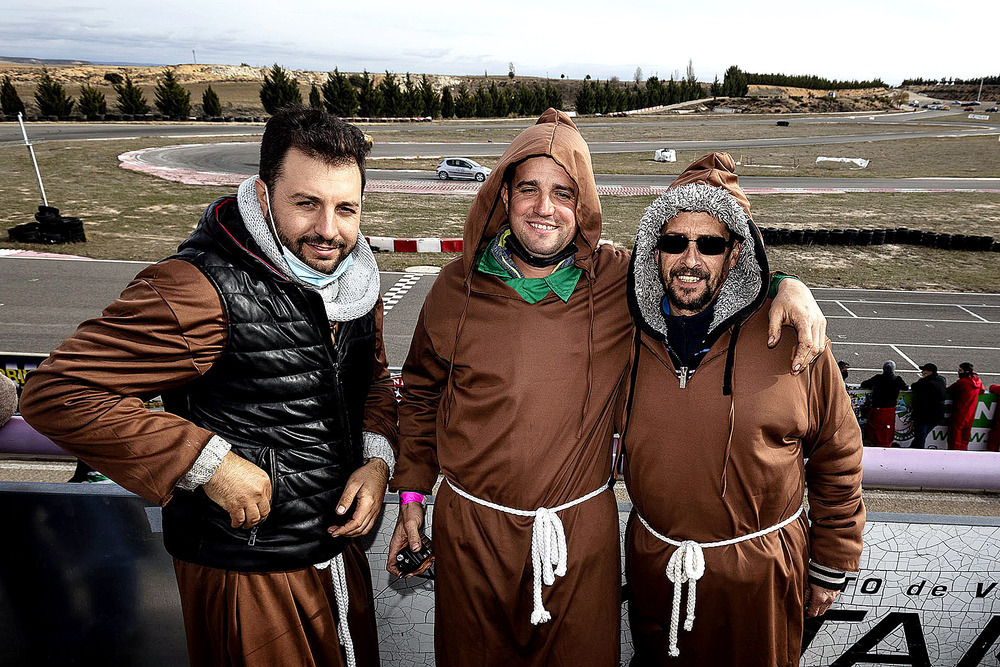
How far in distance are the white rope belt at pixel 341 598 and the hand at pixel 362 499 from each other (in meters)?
0.12

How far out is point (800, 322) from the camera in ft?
6.69

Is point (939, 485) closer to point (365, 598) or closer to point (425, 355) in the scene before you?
point (425, 355)

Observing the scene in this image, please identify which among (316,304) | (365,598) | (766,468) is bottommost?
(365,598)

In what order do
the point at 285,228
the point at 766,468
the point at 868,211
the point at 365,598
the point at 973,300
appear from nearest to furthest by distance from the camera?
the point at 285,228 < the point at 766,468 < the point at 365,598 < the point at 973,300 < the point at 868,211

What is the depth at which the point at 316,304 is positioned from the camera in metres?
2.04

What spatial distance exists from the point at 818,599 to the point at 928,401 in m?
6.48

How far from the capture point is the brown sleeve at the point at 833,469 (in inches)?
85.2

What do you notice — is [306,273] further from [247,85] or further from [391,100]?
[247,85]

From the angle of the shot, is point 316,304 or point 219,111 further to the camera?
point 219,111

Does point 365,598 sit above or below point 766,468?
below

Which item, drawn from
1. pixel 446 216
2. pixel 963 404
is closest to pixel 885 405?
pixel 963 404

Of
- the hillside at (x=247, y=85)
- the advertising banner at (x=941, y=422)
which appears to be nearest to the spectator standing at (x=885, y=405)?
the advertising banner at (x=941, y=422)

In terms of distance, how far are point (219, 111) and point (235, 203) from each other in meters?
62.1

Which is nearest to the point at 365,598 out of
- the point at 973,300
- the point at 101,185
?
the point at 973,300
